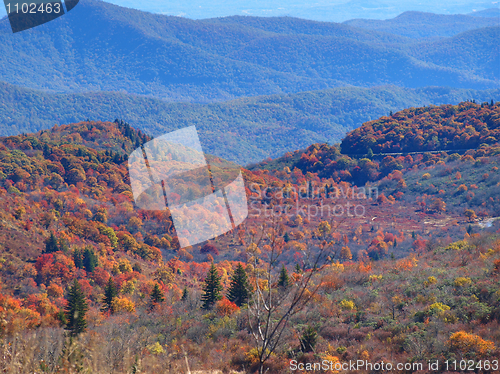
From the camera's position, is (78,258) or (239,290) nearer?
(239,290)

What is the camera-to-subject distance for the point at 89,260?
42.3 meters

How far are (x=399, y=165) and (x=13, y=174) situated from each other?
220ft

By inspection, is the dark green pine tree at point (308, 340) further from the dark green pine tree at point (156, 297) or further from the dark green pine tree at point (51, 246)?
the dark green pine tree at point (51, 246)

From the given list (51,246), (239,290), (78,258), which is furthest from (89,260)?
(239,290)

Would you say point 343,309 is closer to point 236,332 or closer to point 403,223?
point 236,332

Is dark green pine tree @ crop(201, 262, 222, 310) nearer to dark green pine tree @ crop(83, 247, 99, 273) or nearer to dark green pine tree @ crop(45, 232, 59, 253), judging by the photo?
dark green pine tree @ crop(83, 247, 99, 273)

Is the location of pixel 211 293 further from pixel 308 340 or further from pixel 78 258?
pixel 78 258

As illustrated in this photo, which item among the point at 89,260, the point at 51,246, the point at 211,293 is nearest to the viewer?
the point at 211,293

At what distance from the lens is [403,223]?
64.6 m

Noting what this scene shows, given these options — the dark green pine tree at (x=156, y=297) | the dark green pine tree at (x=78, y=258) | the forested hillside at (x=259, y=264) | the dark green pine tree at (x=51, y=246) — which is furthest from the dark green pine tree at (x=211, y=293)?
the dark green pine tree at (x=51, y=246)

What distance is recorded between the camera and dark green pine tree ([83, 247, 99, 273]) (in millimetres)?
41966

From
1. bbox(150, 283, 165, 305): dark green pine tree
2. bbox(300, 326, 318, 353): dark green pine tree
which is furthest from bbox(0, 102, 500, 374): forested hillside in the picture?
bbox(150, 283, 165, 305): dark green pine tree

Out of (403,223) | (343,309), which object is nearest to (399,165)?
(403,223)

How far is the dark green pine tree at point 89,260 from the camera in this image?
41966mm
